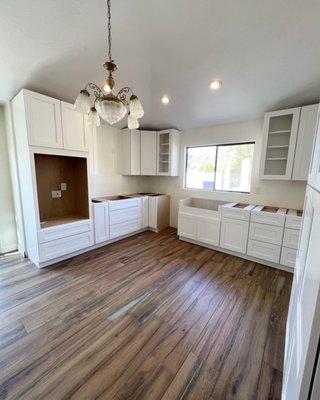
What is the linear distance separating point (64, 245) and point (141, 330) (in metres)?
1.87

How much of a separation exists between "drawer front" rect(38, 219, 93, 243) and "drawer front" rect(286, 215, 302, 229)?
3.15 meters

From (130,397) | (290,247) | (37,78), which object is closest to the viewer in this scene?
(130,397)

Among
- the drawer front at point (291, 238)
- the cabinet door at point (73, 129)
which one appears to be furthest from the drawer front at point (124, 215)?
the drawer front at point (291, 238)

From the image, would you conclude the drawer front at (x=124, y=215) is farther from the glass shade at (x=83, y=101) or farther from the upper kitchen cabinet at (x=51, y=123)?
the glass shade at (x=83, y=101)

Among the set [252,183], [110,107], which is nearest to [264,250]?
[252,183]

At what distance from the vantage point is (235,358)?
1448 mm

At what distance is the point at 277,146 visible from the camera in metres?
2.94

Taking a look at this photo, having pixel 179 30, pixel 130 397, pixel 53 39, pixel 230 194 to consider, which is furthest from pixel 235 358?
pixel 53 39

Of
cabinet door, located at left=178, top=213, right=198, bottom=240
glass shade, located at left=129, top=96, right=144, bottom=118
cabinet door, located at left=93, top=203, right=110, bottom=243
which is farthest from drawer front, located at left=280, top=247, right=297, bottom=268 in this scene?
cabinet door, located at left=93, top=203, right=110, bottom=243

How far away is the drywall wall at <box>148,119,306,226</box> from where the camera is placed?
122 inches

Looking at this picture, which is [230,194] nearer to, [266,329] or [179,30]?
[266,329]

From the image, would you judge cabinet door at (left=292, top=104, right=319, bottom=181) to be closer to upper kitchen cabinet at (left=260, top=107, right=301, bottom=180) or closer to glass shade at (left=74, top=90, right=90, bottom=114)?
upper kitchen cabinet at (left=260, top=107, right=301, bottom=180)

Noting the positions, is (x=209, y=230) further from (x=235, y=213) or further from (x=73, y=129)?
(x=73, y=129)

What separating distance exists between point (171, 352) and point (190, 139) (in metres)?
3.84
